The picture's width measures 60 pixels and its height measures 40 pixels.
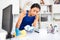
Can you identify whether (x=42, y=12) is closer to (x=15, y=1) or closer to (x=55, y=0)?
(x=55, y=0)

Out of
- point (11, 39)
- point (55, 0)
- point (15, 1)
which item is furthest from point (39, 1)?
point (11, 39)

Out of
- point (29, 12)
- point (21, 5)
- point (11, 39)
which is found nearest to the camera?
point (11, 39)

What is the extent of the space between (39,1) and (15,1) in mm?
728

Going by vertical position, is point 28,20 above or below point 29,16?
below

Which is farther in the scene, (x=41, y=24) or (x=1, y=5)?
(x=41, y=24)

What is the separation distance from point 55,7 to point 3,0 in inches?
60.6

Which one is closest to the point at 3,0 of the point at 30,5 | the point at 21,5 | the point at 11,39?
the point at 21,5

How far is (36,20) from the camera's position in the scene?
3.73 meters

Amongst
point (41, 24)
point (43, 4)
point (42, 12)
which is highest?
point (43, 4)

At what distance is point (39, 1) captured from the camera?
12.4 ft

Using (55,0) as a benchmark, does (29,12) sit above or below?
below

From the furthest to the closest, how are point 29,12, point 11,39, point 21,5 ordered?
point 21,5 → point 29,12 → point 11,39

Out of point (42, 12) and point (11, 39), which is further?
point (42, 12)

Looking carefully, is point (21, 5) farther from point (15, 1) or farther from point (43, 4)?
point (43, 4)
